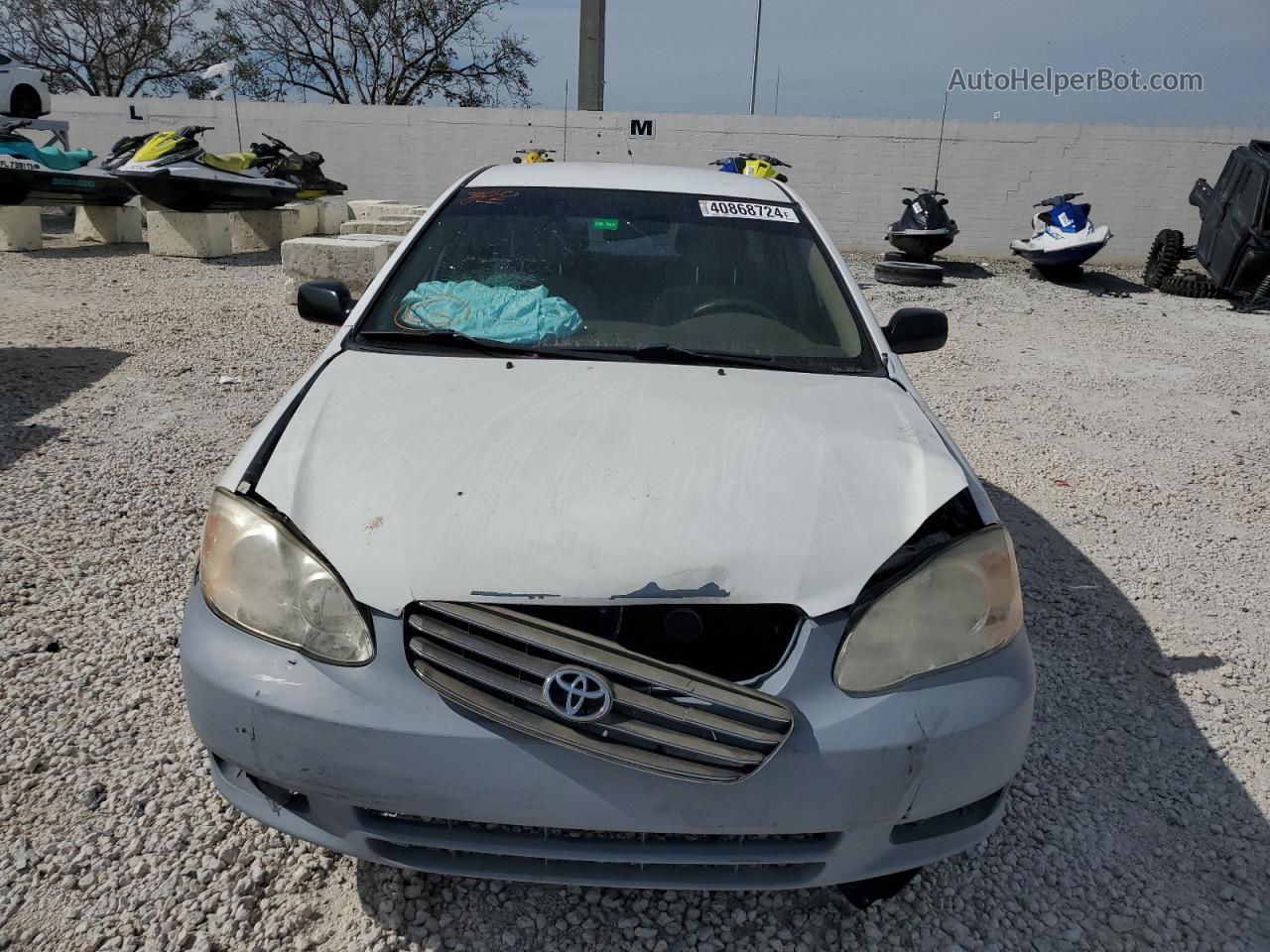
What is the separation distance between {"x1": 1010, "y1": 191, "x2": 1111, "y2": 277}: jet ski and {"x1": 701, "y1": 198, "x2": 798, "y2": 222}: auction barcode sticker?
34.8 ft

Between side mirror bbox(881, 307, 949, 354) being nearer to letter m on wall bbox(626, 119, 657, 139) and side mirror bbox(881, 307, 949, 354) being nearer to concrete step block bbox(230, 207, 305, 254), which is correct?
concrete step block bbox(230, 207, 305, 254)

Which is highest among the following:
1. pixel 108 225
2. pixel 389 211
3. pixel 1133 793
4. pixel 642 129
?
pixel 642 129

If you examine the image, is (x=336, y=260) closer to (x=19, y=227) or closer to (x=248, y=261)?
(x=248, y=261)

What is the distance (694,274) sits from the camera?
111 inches

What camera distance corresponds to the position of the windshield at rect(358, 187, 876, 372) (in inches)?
99.3

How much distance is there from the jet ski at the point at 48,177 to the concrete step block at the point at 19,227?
0.47ft

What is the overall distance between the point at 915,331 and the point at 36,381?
18.2 feet

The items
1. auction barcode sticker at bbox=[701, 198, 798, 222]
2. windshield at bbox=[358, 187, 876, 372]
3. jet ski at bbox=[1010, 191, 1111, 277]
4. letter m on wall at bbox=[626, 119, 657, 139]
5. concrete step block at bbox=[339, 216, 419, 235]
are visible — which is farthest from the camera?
letter m on wall at bbox=[626, 119, 657, 139]

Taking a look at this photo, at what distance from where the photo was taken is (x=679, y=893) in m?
1.96

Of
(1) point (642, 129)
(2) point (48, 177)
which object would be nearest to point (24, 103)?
(2) point (48, 177)

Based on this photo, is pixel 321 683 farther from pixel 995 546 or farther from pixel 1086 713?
pixel 1086 713

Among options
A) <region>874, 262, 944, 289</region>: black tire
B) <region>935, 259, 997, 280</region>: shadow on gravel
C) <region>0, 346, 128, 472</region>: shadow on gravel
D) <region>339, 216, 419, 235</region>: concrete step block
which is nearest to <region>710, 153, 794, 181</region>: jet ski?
<region>874, 262, 944, 289</region>: black tire

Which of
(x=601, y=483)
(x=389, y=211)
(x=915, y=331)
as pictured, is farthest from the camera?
(x=389, y=211)

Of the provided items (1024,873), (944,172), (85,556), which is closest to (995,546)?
(1024,873)
